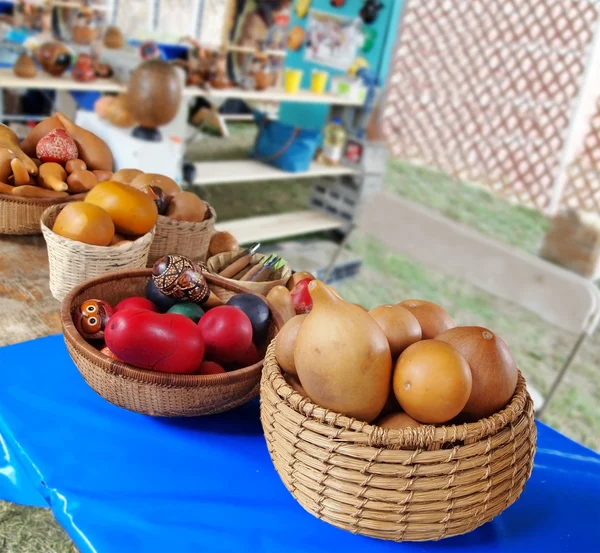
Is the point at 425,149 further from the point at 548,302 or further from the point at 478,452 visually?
the point at 478,452

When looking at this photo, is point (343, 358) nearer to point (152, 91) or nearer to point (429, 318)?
point (429, 318)

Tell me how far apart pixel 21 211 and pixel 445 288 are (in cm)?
282

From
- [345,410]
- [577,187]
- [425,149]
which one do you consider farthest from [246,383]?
[425,149]

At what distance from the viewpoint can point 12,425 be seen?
819mm

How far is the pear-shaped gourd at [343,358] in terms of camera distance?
66 centimetres

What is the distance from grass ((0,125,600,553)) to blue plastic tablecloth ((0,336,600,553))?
50cm

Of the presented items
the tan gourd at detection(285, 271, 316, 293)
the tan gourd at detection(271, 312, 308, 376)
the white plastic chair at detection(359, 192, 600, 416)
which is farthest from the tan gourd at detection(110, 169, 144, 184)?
the white plastic chair at detection(359, 192, 600, 416)

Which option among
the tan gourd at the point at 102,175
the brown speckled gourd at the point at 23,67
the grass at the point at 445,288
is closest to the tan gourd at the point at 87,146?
the tan gourd at the point at 102,175

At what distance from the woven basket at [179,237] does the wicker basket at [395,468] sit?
620mm

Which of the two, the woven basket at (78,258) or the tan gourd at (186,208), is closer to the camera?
the woven basket at (78,258)

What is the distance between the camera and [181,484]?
76 centimetres

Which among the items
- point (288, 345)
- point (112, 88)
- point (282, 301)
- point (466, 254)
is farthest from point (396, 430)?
point (466, 254)

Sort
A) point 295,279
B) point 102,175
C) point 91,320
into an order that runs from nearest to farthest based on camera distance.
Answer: point 91,320
point 295,279
point 102,175

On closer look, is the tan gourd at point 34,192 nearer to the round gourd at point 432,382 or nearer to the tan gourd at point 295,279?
the tan gourd at point 295,279
